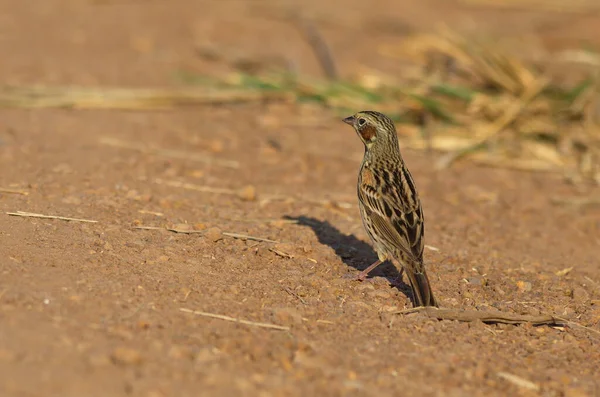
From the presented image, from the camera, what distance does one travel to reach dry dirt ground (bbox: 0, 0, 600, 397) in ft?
15.6

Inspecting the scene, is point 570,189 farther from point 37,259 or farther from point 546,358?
point 37,259

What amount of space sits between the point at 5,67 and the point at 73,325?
292 inches

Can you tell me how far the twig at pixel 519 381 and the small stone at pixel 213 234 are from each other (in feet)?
7.62

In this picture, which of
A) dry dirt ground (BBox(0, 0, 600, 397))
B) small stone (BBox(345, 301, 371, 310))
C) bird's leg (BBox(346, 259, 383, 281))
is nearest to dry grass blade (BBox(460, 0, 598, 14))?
dry dirt ground (BBox(0, 0, 600, 397))

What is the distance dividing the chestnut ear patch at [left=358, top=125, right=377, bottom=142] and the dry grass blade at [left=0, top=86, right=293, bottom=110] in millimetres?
4108

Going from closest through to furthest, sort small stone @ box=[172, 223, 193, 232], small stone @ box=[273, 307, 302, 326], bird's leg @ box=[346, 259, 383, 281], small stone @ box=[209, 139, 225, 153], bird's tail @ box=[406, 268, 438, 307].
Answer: small stone @ box=[273, 307, 302, 326], bird's tail @ box=[406, 268, 438, 307], bird's leg @ box=[346, 259, 383, 281], small stone @ box=[172, 223, 193, 232], small stone @ box=[209, 139, 225, 153]

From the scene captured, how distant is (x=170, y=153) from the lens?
9047 mm

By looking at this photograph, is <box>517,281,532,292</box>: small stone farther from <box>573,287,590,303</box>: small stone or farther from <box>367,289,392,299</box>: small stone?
<box>367,289,392,299</box>: small stone

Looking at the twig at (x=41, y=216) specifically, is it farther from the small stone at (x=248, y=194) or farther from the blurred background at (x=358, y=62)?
the blurred background at (x=358, y=62)

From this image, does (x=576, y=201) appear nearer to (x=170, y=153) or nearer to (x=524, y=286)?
(x=524, y=286)

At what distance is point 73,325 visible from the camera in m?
4.88

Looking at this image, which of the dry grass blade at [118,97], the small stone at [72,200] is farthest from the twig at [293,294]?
the dry grass blade at [118,97]

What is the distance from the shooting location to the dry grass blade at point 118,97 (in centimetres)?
1016

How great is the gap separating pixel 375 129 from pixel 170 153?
274 centimetres
